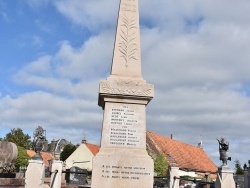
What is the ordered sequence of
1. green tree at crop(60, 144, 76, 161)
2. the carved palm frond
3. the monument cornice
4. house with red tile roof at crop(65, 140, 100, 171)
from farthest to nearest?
green tree at crop(60, 144, 76, 161) → house with red tile roof at crop(65, 140, 100, 171) → the carved palm frond → the monument cornice

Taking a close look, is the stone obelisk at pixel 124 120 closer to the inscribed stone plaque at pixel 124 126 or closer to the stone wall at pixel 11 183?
the inscribed stone plaque at pixel 124 126

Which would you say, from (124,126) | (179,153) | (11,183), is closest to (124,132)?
(124,126)

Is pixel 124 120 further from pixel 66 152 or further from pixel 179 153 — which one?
pixel 66 152

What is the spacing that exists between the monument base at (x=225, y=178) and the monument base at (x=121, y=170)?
165 centimetres

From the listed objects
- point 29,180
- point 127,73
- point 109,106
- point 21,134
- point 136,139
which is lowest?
point 29,180

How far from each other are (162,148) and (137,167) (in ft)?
124

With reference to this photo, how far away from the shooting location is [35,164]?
882cm

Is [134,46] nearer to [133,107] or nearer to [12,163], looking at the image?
[133,107]

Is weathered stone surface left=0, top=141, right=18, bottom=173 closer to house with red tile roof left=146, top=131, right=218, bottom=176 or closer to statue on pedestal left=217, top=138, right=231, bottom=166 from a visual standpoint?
statue on pedestal left=217, top=138, right=231, bottom=166

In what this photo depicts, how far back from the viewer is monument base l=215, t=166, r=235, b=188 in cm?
862

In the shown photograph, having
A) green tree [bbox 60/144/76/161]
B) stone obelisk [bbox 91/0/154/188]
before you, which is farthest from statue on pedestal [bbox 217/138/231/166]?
green tree [bbox 60/144/76/161]

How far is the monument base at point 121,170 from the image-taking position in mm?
8609

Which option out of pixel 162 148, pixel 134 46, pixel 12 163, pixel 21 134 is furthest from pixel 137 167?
pixel 21 134

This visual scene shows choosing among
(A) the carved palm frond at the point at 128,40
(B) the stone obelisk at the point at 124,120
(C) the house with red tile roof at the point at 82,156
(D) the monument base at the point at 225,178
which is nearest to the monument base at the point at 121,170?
(B) the stone obelisk at the point at 124,120
